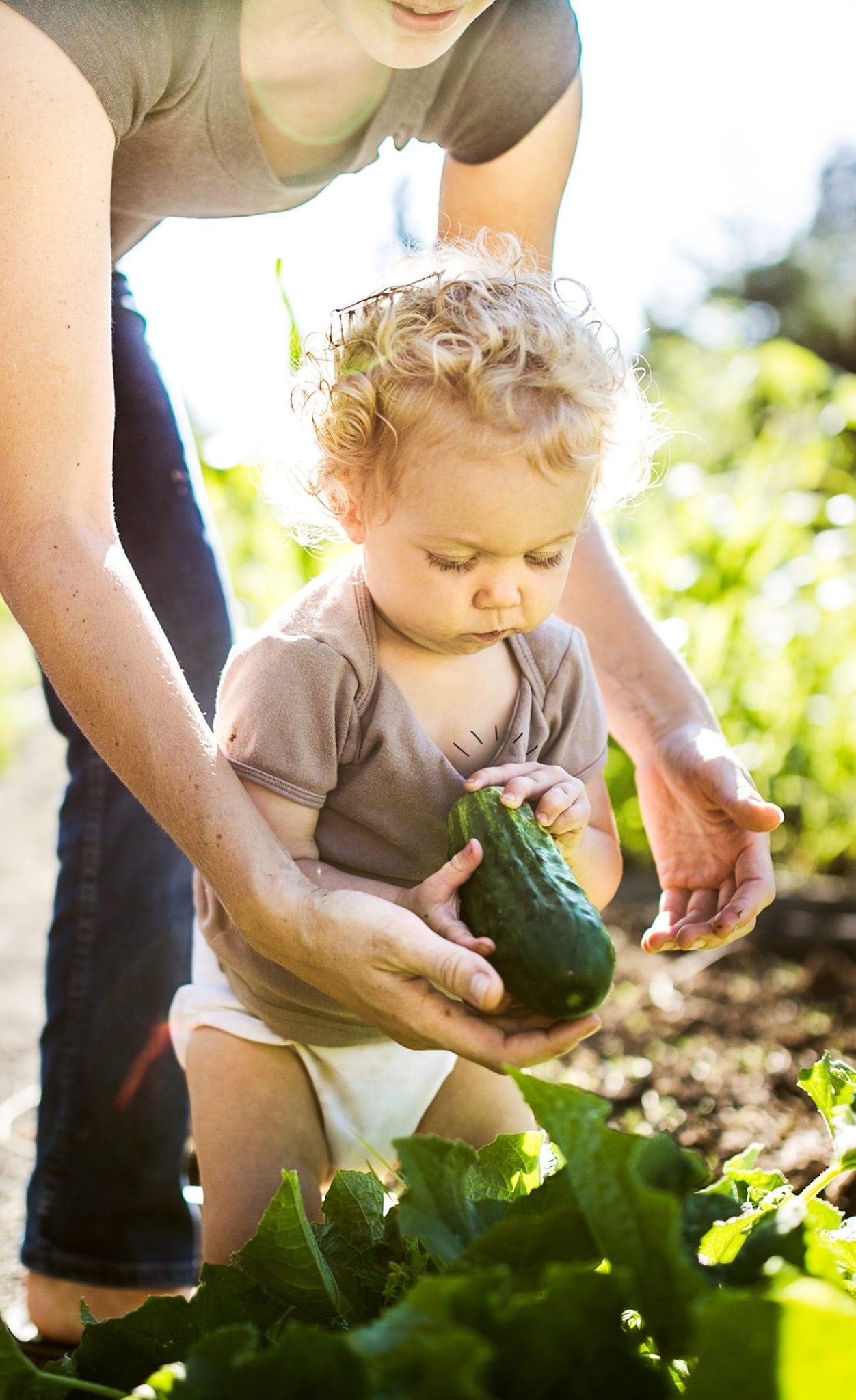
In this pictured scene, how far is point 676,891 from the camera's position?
212 centimetres

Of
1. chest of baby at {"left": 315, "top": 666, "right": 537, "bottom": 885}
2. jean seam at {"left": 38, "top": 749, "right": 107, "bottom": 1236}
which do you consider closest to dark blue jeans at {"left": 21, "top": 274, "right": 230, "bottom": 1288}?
jean seam at {"left": 38, "top": 749, "right": 107, "bottom": 1236}

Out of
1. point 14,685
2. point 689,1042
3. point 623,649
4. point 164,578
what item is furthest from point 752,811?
point 14,685

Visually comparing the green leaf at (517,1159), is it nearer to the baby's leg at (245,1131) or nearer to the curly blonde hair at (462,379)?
the baby's leg at (245,1131)

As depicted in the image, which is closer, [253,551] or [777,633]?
[777,633]

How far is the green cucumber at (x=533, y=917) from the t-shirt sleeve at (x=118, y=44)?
3.46 ft

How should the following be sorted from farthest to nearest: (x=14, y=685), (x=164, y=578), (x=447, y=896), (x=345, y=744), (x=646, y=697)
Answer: (x=14, y=685), (x=164, y=578), (x=646, y=697), (x=345, y=744), (x=447, y=896)

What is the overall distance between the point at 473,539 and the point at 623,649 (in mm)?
737

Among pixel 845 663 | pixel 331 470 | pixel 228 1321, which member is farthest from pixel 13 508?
pixel 845 663

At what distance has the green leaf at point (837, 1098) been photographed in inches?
54.2

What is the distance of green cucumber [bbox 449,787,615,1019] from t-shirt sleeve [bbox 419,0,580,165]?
4.16ft

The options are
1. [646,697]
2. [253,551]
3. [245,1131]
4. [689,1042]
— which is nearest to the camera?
[245,1131]

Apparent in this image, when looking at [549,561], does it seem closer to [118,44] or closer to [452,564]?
[452,564]

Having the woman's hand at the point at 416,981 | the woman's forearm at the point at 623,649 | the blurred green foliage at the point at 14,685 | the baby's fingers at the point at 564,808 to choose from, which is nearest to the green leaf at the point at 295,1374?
the woman's hand at the point at 416,981

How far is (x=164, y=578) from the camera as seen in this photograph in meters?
2.37
